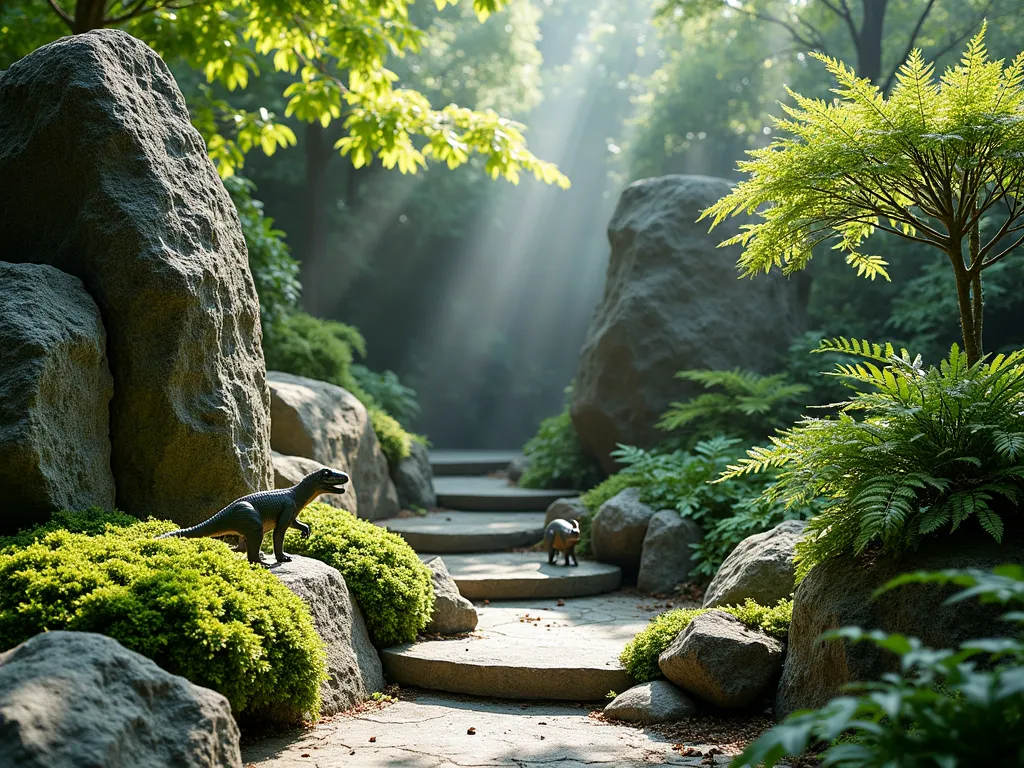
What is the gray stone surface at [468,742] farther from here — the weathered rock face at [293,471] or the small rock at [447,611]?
the weathered rock face at [293,471]

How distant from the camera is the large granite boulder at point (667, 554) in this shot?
8.07 metres

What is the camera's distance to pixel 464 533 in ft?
30.3

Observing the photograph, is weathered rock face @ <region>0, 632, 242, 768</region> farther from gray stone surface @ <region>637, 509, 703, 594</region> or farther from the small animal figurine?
gray stone surface @ <region>637, 509, 703, 594</region>

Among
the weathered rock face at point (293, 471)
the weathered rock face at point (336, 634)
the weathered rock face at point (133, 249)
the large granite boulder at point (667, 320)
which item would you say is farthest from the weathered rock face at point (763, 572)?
the large granite boulder at point (667, 320)

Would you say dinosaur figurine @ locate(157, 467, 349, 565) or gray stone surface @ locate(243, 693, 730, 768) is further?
dinosaur figurine @ locate(157, 467, 349, 565)

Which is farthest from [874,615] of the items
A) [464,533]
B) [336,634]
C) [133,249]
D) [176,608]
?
[464,533]

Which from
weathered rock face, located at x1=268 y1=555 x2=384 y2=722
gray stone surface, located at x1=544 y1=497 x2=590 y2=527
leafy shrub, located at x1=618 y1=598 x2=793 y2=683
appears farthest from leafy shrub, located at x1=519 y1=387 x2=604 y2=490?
weathered rock face, located at x1=268 y1=555 x2=384 y2=722

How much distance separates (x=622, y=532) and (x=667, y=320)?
3707mm

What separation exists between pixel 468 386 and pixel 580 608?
661 inches

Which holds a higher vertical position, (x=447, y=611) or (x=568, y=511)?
(x=568, y=511)

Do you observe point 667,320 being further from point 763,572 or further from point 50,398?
point 50,398

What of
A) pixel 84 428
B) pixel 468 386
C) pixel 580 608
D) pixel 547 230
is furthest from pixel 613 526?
pixel 547 230

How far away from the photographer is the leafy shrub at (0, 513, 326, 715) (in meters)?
3.74

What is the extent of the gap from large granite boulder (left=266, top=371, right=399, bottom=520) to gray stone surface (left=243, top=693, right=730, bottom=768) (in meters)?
3.61
